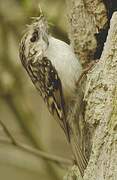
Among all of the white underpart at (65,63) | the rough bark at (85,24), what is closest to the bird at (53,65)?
the white underpart at (65,63)

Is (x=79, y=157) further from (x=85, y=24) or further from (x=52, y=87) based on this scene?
(x=85, y=24)

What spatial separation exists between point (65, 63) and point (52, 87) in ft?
0.41

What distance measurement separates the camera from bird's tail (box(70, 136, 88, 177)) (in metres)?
2.55

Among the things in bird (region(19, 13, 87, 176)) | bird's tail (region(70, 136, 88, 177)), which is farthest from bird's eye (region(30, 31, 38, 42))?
bird's tail (region(70, 136, 88, 177))

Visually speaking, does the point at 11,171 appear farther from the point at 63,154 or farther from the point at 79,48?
the point at 79,48

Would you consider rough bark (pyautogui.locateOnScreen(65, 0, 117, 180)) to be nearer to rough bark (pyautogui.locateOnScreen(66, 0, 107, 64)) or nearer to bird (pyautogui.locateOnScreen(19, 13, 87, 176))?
bird (pyautogui.locateOnScreen(19, 13, 87, 176))

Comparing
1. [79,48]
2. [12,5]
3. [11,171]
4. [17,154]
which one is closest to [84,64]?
[79,48]

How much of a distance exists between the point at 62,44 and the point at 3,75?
4.40 ft

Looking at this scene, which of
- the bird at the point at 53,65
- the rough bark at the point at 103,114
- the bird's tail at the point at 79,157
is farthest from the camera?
the bird at the point at 53,65

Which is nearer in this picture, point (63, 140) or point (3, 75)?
point (3, 75)

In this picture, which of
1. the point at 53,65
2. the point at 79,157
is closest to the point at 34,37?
the point at 53,65

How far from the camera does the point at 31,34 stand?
268 centimetres

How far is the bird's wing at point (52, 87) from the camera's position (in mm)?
2684

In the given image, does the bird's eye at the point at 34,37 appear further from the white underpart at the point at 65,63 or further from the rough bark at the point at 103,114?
the rough bark at the point at 103,114
